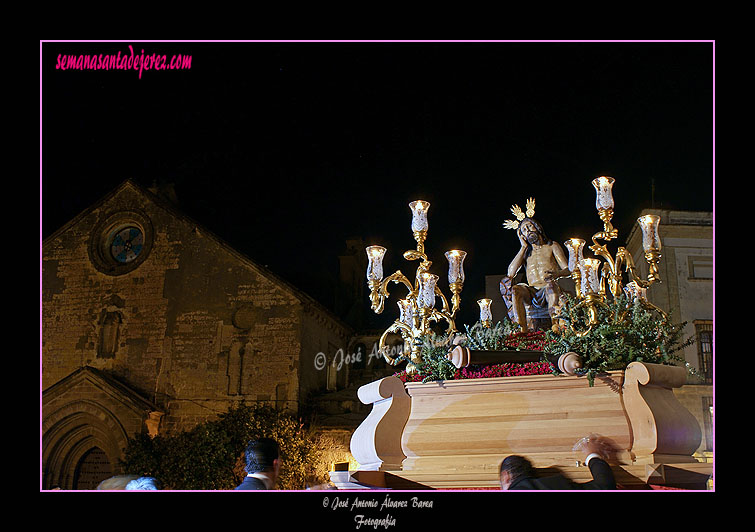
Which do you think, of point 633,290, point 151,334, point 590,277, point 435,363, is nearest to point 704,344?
point 633,290

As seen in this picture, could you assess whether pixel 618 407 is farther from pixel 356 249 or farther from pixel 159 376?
pixel 356 249

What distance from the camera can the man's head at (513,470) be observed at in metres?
3.85

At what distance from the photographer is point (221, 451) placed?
18281mm

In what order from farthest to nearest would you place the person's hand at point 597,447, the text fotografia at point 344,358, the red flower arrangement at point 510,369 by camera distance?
the text fotografia at point 344,358, the red flower arrangement at point 510,369, the person's hand at point 597,447

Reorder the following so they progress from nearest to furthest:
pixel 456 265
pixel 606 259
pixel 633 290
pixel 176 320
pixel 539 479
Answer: pixel 539 479
pixel 606 259
pixel 633 290
pixel 456 265
pixel 176 320

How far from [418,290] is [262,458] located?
12.3 feet

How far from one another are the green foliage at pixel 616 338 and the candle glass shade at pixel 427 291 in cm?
142

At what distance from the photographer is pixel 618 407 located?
4.95 m

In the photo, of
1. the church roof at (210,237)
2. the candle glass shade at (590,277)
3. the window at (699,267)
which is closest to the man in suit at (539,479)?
the candle glass shade at (590,277)

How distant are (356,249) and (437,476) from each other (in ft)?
75.4

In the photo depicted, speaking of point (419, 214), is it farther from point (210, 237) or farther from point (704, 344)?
point (210, 237)

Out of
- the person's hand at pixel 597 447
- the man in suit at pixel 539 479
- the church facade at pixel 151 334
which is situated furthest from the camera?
the church facade at pixel 151 334

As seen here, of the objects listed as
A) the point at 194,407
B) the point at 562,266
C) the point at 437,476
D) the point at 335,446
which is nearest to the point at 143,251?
the point at 194,407
